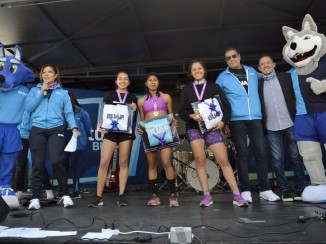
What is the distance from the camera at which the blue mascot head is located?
342 cm

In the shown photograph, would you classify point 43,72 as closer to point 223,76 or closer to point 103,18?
point 103,18

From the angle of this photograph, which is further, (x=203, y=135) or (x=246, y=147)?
(x=246, y=147)

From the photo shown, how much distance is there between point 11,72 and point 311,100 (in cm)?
351

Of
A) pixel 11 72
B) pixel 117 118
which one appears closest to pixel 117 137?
pixel 117 118

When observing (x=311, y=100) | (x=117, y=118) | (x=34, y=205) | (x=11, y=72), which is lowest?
(x=34, y=205)

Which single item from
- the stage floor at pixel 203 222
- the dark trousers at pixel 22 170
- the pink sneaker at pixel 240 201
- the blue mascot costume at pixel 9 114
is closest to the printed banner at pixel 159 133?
the stage floor at pixel 203 222

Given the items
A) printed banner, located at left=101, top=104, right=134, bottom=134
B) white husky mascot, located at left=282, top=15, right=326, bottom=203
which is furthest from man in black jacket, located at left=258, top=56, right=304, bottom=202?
printed banner, located at left=101, top=104, right=134, bottom=134

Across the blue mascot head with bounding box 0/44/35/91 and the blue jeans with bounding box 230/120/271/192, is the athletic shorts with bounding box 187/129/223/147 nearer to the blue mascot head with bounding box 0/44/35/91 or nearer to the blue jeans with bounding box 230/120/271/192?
the blue jeans with bounding box 230/120/271/192

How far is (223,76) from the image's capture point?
3.59m

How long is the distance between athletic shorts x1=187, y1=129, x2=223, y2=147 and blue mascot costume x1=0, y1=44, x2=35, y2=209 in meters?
2.07

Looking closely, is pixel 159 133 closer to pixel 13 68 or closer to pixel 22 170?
pixel 13 68

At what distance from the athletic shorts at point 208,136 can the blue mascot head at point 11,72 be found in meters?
2.19

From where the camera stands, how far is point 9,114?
3449mm

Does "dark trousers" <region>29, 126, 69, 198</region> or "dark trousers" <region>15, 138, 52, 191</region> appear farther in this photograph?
"dark trousers" <region>15, 138, 52, 191</region>
